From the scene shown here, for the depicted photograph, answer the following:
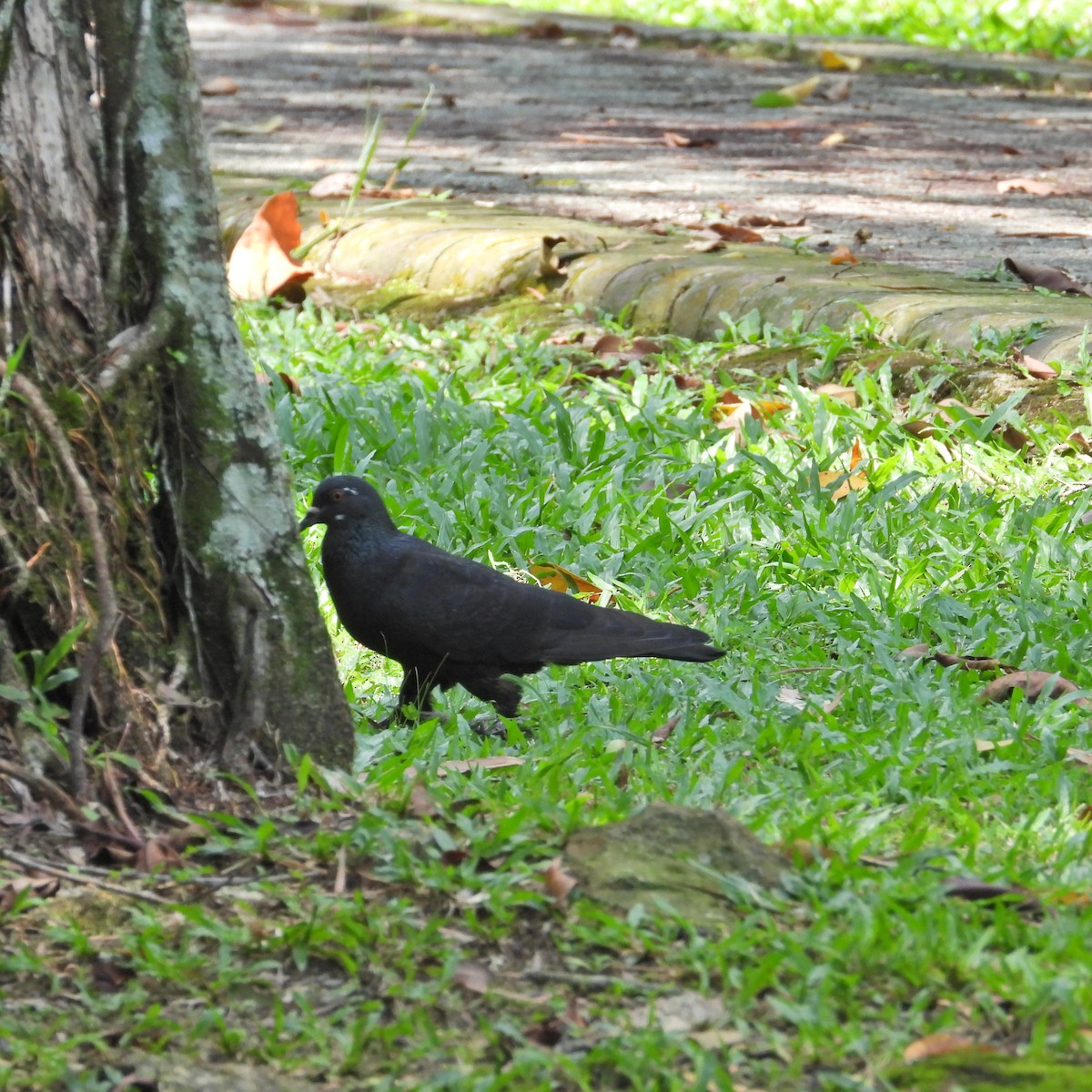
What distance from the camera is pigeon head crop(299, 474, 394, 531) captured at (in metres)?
3.84

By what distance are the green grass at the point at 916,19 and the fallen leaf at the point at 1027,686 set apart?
32.4 feet

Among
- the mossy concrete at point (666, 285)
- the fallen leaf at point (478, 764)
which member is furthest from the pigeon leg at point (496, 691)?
the mossy concrete at point (666, 285)

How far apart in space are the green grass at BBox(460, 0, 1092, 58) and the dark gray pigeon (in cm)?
1004

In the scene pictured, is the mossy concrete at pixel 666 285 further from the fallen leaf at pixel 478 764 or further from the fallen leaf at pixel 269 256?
the fallen leaf at pixel 478 764

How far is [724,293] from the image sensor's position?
6.16 meters

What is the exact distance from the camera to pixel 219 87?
12.0 meters

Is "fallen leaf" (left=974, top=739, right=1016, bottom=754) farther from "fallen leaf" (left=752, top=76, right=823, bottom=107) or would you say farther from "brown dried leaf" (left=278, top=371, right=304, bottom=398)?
"fallen leaf" (left=752, top=76, right=823, bottom=107)

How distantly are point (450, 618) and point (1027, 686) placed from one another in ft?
4.07

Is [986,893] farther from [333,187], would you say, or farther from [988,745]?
[333,187]

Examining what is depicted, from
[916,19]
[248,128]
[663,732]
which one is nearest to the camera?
[663,732]

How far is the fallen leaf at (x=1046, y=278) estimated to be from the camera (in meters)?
5.99

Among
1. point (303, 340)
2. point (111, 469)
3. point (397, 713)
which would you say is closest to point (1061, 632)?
point (397, 713)

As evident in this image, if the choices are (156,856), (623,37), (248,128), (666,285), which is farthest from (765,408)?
(623,37)

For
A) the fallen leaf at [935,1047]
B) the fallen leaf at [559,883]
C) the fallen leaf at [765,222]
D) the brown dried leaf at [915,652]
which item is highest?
the fallen leaf at [935,1047]
